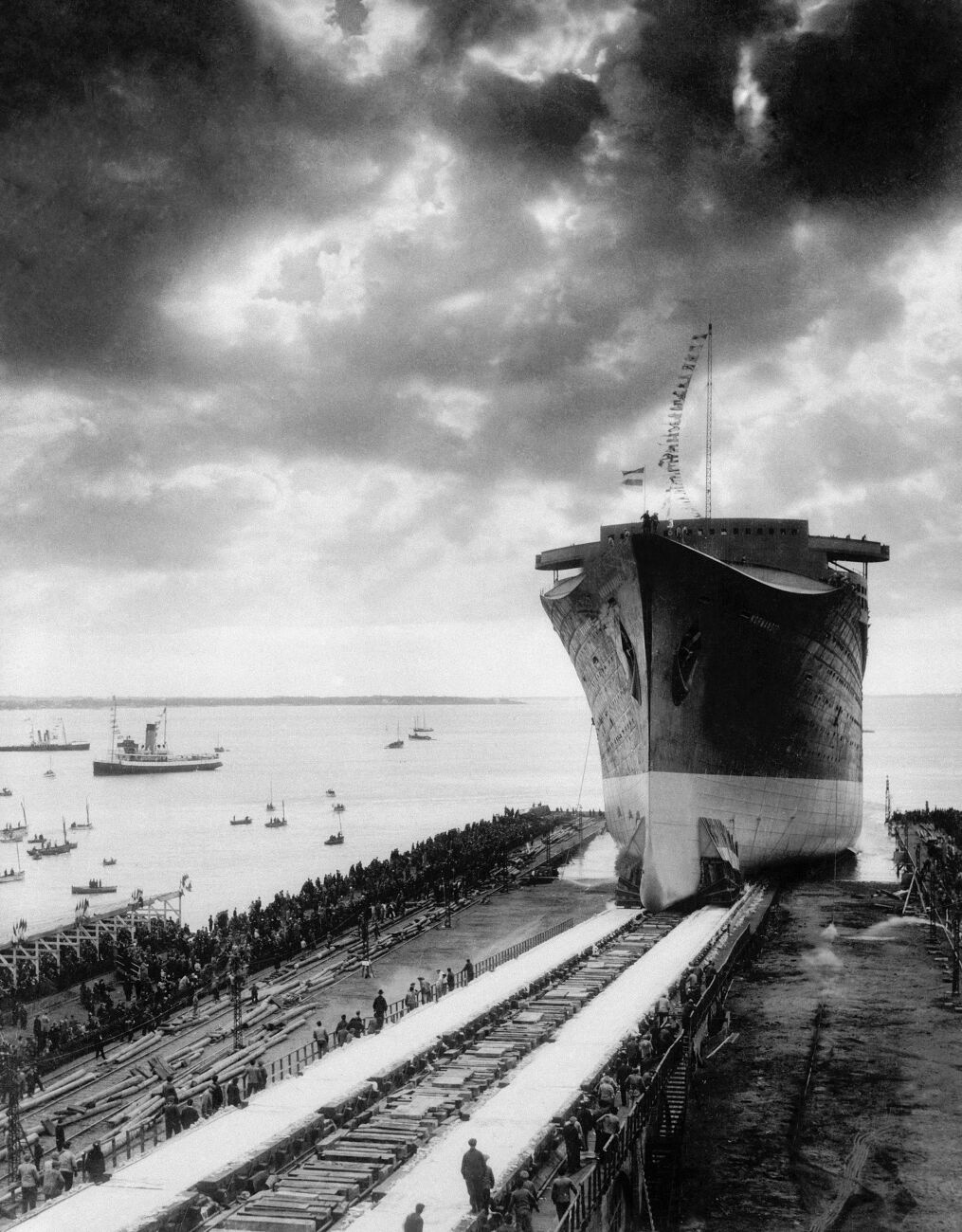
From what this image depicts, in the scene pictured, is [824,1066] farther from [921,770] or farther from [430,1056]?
[921,770]

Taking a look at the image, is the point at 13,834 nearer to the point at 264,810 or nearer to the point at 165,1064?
the point at 264,810

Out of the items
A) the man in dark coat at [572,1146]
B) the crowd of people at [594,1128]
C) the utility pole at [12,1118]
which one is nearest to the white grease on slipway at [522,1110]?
the crowd of people at [594,1128]

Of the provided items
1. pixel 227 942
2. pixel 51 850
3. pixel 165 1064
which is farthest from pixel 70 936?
pixel 51 850

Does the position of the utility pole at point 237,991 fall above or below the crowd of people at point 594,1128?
below

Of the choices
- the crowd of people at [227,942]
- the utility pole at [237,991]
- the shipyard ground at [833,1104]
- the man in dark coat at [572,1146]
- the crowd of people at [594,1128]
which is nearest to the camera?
the crowd of people at [594,1128]

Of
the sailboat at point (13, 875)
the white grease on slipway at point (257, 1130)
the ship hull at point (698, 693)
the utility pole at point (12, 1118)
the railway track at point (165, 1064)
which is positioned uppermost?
the ship hull at point (698, 693)

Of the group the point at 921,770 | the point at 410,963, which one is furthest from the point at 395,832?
the point at 921,770

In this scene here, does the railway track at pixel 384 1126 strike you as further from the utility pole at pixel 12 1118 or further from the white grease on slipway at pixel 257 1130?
the utility pole at pixel 12 1118
